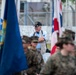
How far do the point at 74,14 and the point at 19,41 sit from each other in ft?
56.9

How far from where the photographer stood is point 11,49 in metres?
A: 7.29

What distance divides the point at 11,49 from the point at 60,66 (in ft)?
3.17

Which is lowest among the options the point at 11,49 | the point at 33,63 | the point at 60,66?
the point at 33,63

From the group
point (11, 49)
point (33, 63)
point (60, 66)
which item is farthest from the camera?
point (33, 63)

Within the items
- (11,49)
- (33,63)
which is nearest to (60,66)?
(11,49)

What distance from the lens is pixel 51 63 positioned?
7254 millimetres

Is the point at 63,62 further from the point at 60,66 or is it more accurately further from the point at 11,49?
the point at 11,49

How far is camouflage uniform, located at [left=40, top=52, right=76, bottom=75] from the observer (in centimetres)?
716

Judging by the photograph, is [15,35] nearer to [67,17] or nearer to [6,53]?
[6,53]

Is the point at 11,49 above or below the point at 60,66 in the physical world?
above

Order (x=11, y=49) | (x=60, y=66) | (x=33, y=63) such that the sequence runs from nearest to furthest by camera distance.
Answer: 1. (x=60, y=66)
2. (x=11, y=49)
3. (x=33, y=63)

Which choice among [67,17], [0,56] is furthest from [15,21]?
[67,17]

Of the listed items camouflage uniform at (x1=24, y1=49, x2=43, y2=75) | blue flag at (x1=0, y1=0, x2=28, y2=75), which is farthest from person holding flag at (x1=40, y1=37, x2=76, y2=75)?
camouflage uniform at (x1=24, y1=49, x2=43, y2=75)

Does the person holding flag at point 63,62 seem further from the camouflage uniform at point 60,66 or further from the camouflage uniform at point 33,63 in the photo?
the camouflage uniform at point 33,63
